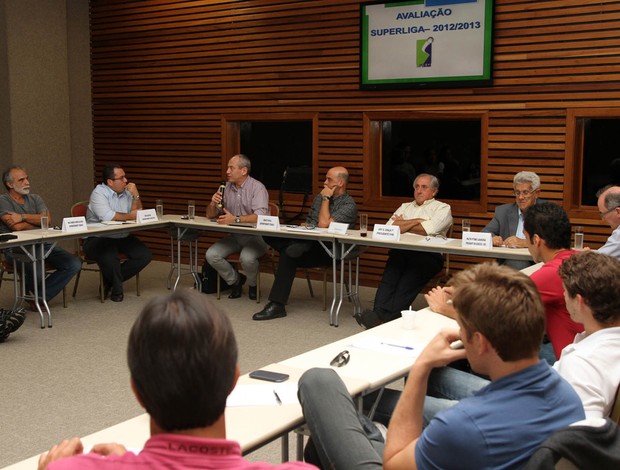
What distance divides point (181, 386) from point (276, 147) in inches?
295

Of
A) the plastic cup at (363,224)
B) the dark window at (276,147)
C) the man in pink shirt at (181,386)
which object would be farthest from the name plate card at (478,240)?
the man in pink shirt at (181,386)

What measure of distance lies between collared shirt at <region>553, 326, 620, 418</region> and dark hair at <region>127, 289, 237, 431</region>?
4.80 feet

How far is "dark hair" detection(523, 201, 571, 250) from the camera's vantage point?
3756mm

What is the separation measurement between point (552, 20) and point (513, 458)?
5637 millimetres

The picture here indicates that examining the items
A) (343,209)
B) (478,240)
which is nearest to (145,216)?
(343,209)

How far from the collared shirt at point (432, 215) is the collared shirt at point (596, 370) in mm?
3956

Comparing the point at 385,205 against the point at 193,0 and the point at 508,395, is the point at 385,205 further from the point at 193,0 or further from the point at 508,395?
the point at 508,395

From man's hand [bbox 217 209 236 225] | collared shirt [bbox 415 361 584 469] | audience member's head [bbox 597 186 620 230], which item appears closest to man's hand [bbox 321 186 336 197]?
man's hand [bbox 217 209 236 225]

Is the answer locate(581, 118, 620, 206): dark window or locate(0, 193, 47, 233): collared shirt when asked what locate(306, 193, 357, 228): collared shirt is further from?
locate(0, 193, 47, 233): collared shirt

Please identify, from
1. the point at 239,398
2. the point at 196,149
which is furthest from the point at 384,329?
the point at 196,149

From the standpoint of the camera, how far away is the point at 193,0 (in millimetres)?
8891

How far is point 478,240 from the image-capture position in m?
5.88

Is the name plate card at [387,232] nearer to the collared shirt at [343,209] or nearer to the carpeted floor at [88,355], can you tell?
the collared shirt at [343,209]

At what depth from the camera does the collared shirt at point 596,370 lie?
2406 mm
